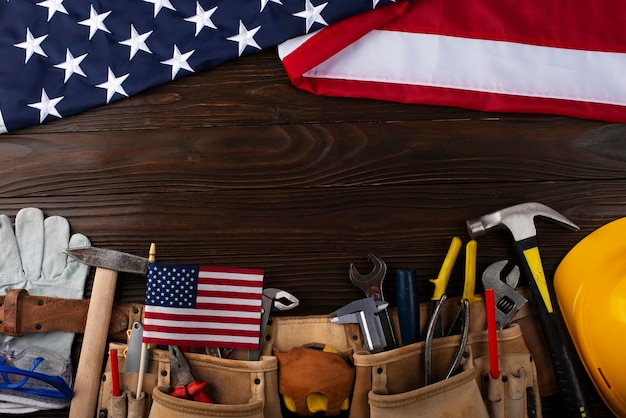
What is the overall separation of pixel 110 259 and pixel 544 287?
94cm

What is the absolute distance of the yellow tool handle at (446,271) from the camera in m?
1.31

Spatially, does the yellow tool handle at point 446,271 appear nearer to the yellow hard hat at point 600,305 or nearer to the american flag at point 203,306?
the yellow hard hat at point 600,305

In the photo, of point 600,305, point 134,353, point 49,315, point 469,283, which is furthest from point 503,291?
point 49,315

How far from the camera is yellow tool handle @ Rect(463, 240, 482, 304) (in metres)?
1.31

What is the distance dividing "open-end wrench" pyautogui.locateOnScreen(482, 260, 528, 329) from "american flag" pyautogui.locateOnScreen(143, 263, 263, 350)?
1.64ft

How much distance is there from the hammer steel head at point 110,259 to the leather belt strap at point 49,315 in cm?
9

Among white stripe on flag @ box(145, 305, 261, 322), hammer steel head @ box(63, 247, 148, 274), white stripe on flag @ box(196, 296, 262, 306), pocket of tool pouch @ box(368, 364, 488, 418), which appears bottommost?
pocket of tool pouch @ box(368, 364, 488, 418)

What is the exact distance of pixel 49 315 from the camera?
1.30 meters

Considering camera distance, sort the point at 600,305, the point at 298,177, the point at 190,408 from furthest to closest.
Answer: the point at 298,177
the point at 600,305
the point at 190,408

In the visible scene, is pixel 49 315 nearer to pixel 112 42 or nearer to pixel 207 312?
pixel 207 312

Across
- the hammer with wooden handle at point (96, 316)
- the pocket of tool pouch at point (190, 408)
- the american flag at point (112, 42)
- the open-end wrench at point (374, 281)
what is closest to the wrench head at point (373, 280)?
the open-end wrench at point (374, 281)

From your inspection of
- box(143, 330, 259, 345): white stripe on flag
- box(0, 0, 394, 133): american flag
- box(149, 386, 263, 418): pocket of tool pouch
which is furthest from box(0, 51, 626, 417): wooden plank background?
box(149, 386, 263, 418): pocket of tool pouch

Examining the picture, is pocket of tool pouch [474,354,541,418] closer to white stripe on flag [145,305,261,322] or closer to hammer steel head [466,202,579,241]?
hammer steel head [466,202,579,241]

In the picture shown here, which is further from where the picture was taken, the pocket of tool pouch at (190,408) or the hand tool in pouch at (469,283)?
the hand tool in pouch at (469,283)
